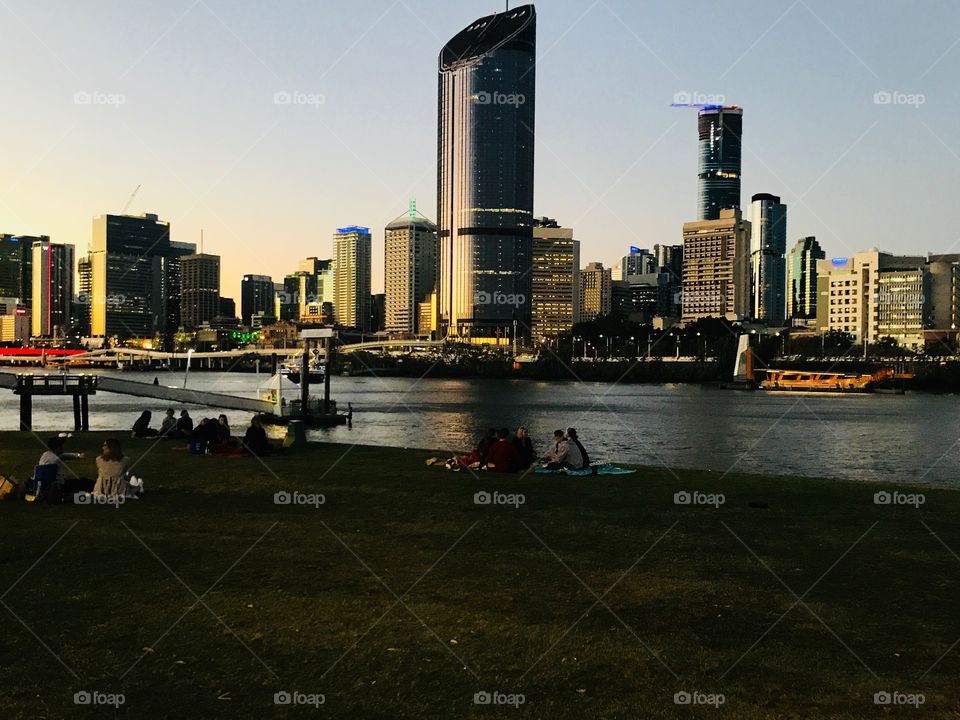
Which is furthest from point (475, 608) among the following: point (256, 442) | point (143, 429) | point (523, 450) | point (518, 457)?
point (143, 429)

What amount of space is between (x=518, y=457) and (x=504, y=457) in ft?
1.42

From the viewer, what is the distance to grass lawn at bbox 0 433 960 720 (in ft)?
26.1

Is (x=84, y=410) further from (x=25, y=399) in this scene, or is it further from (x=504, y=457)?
(x=504, y=457)

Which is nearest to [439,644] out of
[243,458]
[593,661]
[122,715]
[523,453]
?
[593,661]

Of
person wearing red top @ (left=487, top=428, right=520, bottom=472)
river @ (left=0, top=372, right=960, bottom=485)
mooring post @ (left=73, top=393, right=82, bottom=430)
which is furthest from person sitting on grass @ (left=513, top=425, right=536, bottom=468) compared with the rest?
mooring post @ (left=73, top=393, right=82, bottom=430)

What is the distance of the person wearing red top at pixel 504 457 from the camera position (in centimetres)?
2258

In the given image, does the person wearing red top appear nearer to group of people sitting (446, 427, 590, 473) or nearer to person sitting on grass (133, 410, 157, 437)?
group of people sitting (446, 427, 590, 473)

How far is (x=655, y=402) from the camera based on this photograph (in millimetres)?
118312

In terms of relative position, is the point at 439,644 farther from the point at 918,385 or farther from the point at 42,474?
the point at 918,385

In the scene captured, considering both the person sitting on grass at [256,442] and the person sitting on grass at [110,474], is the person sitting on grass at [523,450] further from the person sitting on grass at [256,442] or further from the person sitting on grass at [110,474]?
the person sitting on grass at [110,474]

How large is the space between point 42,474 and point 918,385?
627ft

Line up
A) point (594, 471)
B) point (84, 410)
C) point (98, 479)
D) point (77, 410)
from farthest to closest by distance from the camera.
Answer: point (77, 410) → point (84, 410) → point (594, 471) → point (98, 479)

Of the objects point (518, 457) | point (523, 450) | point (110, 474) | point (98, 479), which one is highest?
point (110, 474)

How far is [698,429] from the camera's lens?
72625 millimetres
